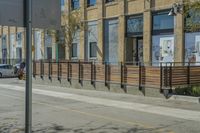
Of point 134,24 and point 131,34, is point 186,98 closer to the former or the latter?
point 134,24

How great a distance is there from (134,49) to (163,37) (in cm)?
463

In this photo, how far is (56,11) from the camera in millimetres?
5344

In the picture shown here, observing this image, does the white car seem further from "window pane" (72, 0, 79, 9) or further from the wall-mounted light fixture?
the wall-mounted light fixture

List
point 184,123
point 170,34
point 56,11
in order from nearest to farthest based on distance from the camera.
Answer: point 56,11 → point 184,123 → point 170,34

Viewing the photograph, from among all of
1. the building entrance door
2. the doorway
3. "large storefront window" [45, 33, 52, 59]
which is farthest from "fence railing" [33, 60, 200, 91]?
"large storefront window" [45, 33, 52, 59]

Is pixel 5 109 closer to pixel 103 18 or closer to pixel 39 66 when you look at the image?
pixel 39 66

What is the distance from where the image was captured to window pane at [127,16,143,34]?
31562 millimetres

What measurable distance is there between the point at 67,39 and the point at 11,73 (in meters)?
10.1

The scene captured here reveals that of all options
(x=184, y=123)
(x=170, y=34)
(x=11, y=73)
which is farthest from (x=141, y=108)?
(x=11, y=73)

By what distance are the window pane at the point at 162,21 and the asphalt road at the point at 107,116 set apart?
439 inches

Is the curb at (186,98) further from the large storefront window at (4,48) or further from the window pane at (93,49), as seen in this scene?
the large storefront window at (4,48)

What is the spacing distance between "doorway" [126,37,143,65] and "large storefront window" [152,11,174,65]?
276 centimetres

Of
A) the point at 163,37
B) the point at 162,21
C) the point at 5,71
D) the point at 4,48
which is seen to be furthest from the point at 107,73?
the point at 4,48

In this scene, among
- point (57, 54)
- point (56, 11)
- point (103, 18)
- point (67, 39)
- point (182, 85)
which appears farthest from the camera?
point (57, 54)
